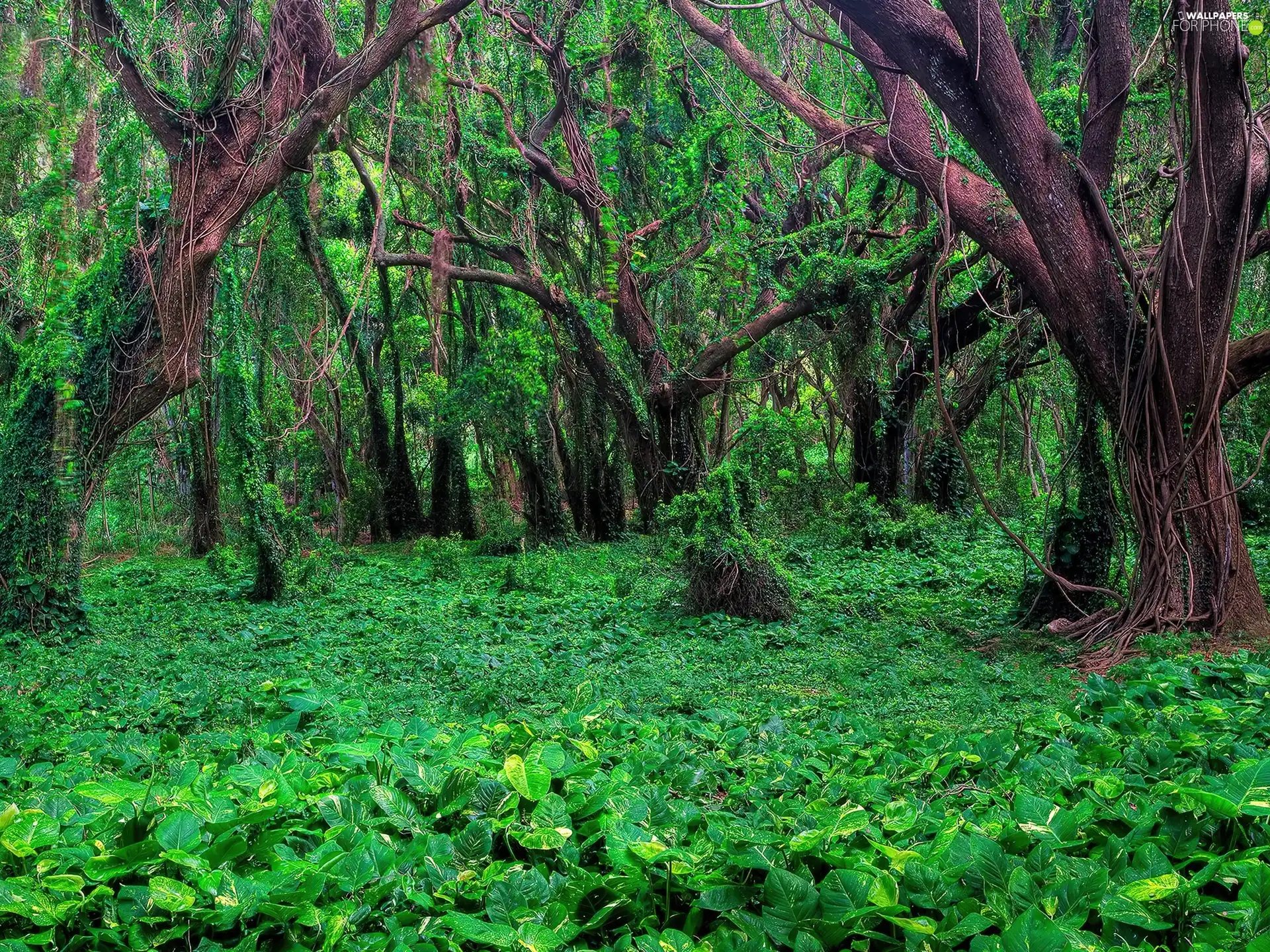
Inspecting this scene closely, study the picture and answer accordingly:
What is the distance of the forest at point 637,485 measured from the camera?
1.92 meters

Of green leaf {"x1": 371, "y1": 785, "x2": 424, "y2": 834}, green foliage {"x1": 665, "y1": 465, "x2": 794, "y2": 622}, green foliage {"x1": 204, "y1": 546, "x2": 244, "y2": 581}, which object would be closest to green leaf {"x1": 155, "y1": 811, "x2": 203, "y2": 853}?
green leaf {"x1": 371, "y1": 785, "x2": 424, "y2": 834}

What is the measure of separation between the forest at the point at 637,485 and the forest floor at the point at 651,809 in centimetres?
2

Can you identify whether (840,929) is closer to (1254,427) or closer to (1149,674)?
(1149,674)

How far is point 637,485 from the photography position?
12945 mm

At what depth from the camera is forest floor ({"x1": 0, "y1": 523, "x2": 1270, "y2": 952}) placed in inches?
67.8

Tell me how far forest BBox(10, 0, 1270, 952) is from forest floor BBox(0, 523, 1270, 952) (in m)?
0.02

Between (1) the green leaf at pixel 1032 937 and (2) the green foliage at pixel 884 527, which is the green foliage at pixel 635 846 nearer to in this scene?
(1) the green leaf at pixel 1032 937

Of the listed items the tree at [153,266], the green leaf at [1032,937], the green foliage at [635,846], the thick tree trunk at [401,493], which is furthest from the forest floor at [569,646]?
the thick tree trunk at [401,493]

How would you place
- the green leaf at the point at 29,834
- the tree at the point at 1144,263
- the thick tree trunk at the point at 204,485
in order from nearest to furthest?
the green leaf at the point at 29,834
the tree at the point at 1144,263
the thick tree trunk at the point at 204,485

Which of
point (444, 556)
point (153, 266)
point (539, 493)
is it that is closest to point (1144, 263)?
point (153, 266)

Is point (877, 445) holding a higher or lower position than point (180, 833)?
higher

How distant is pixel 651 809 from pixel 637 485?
10.7 m

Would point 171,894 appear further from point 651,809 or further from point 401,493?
point 401,493

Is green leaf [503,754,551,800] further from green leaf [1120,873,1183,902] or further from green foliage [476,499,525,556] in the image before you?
green foliage [476,499,525,556]
